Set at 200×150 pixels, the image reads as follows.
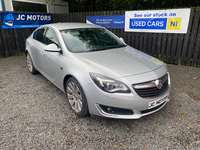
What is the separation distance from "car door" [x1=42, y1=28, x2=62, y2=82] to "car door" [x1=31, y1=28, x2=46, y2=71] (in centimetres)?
24

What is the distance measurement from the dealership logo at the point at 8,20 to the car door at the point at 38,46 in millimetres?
3594

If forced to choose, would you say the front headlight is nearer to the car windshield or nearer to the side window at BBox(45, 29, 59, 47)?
the car windshield

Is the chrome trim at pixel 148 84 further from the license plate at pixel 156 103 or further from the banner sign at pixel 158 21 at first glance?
the banner sign at pixel 158 21

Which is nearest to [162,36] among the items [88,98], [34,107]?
[88,98]

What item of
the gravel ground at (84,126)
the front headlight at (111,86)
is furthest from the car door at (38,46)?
the front headlight at (111,86)

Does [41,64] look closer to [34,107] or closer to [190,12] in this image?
[34,107]

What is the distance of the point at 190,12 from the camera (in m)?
5.51

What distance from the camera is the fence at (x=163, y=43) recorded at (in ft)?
18.7

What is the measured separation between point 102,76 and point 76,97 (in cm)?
76

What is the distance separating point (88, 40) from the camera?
3641 mm

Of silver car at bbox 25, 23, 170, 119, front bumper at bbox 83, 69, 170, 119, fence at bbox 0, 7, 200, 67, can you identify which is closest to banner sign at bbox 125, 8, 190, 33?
fence at bbox 0, 7, 200, 67

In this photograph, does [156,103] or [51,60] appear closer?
[156,103]

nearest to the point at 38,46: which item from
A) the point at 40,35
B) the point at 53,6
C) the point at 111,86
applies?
the point at 40,35

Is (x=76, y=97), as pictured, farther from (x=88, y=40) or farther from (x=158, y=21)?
(x=158, y=21)
